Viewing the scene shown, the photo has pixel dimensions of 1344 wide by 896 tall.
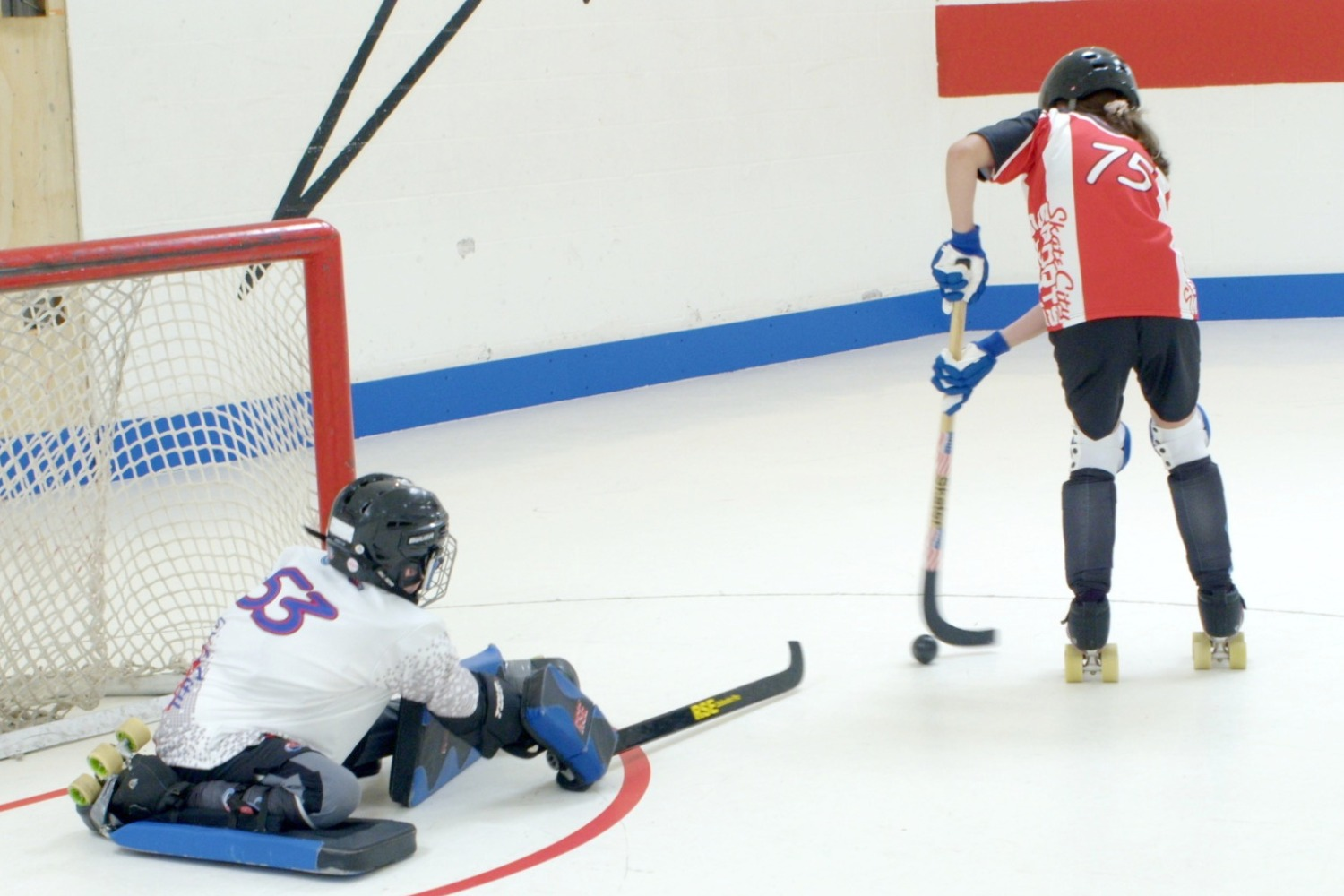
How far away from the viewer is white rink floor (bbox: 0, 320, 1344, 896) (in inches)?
106

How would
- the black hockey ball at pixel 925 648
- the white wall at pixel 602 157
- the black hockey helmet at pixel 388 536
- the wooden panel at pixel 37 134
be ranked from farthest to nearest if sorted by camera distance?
the white wall at pixel 602 157 → the wooden panel at pixel 37 134 → the black hockey ball at pixel 925 648 → the black hockey helmet at pixel 388 536

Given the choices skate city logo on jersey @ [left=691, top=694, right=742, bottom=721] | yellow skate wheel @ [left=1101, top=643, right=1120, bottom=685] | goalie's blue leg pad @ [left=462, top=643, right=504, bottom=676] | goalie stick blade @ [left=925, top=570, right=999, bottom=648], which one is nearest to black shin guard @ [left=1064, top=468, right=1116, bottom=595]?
yellow skate wheel @ [left=1101, top=643, right=1120, bottom=685]

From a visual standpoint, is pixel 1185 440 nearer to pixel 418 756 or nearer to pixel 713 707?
pixel 713 707

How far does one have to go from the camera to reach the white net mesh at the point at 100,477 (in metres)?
3.45

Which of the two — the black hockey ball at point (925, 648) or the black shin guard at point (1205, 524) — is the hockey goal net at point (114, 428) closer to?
the black hockey ball at point (925, 648)

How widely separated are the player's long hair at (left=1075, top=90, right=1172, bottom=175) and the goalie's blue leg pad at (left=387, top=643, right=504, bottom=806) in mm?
1766

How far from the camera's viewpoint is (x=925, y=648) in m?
3.66

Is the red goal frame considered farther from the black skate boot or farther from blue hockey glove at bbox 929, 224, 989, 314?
blue hockey glove at bbox 929, 224, 989, 314

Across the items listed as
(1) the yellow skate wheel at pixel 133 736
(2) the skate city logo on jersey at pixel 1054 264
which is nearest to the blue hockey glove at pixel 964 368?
(2) the skate city logo on jersey at pixel 1054 264

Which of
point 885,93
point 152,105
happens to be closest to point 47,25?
point 152,105

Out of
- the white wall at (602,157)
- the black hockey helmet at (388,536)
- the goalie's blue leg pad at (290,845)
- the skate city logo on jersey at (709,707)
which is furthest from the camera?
the white wall at (602,157)

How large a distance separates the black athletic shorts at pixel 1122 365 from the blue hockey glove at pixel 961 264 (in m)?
0.20

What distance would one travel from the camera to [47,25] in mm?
5570

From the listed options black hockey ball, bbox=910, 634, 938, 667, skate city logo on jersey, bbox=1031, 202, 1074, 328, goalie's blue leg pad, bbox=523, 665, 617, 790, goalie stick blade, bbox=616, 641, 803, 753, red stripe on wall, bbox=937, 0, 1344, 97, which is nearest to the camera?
goalie's blue leg pad, bbox=523, 665, 617, 790
